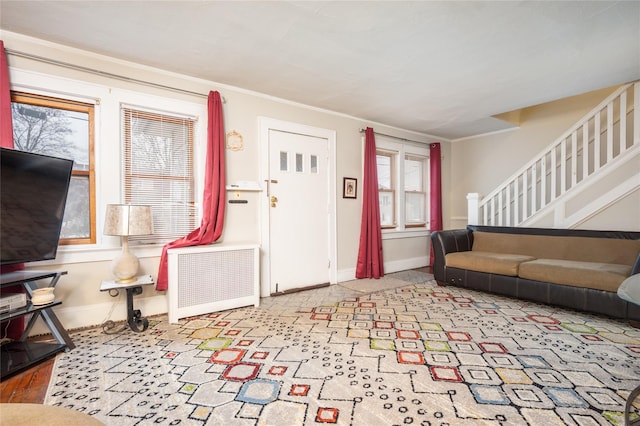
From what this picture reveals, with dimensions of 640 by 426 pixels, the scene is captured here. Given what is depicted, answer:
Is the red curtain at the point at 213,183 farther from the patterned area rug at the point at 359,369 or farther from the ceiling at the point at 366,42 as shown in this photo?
the patterned area rug at the point at 359,369

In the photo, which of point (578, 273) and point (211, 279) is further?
point (211, 279)

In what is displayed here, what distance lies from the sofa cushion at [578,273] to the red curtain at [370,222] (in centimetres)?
189

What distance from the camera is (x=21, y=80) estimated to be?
244cm

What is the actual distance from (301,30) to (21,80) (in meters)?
2.34

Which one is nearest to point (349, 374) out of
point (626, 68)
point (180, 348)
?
point (180, 348)

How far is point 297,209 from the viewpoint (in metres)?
3.98

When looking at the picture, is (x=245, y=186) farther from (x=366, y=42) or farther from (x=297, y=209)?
(x=366, y=42)

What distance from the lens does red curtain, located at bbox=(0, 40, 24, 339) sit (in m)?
2.29

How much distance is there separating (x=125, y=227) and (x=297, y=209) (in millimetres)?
2003

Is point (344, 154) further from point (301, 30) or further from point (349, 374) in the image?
point (349, 374)

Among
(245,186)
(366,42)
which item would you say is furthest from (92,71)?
(366,42)

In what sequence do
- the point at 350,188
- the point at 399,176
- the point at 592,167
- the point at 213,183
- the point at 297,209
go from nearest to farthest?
the point at 213,183, the point at 297,209, the point at 592,167, the point at 350,188, the point at 399,176

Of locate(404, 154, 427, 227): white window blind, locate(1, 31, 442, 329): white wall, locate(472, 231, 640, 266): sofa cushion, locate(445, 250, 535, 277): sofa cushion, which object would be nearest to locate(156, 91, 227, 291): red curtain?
locate(1, 31, 442, 329): white wall

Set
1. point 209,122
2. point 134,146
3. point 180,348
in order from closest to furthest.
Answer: point 180,348
point 134,146
point 209,122
